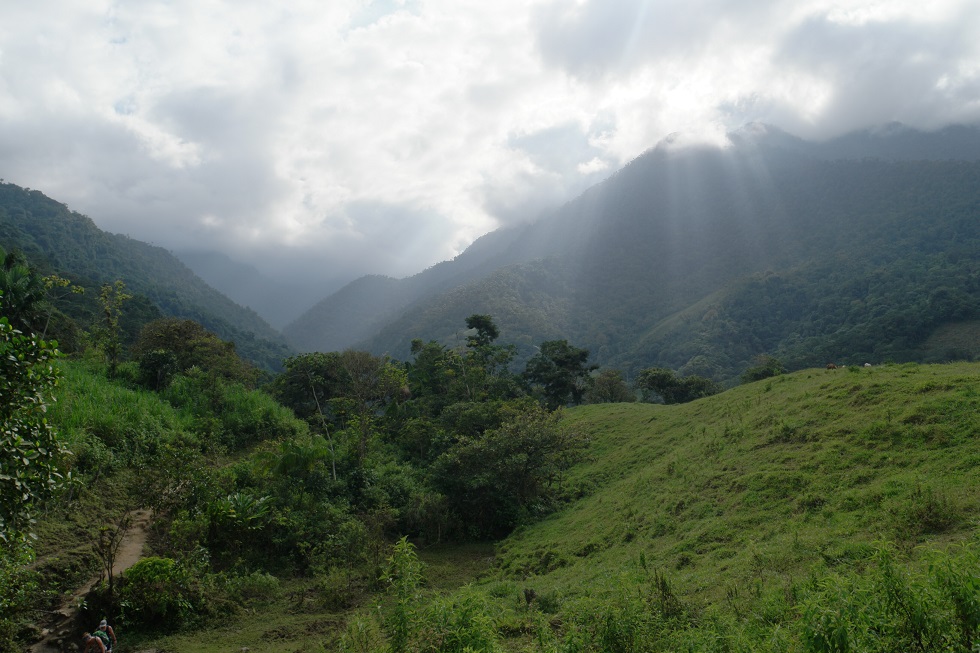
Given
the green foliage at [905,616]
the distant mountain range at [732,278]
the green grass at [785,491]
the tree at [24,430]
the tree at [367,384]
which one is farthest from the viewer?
the distant mountain range at [732,278]

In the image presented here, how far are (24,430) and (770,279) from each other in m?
142

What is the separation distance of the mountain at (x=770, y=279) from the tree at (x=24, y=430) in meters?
81.7

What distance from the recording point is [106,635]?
A: 29.3ft

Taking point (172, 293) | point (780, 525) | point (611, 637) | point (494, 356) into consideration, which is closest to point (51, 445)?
point (611, 637)

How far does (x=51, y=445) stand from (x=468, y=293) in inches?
5466

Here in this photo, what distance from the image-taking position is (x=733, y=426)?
674 inches

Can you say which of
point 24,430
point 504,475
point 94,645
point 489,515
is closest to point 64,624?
point 94,645

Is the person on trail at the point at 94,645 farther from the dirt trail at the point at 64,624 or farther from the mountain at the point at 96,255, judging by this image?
the mountain at the point at 96,255

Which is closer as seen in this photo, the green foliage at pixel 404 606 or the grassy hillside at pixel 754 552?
the grassy hillside at pixel 754 552

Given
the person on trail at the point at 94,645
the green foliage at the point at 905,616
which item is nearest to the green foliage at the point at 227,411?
the person on trail at the point at 94,645

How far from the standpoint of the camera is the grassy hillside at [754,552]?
179 inches

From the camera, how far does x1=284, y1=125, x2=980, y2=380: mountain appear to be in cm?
8944

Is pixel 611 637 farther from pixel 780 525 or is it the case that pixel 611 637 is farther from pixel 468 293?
pixel 468 293

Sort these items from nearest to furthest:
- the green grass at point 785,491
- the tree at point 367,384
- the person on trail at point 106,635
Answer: the green grass at point 785,491 < the person on trail at point 106,635 < the tree at point 367,384
